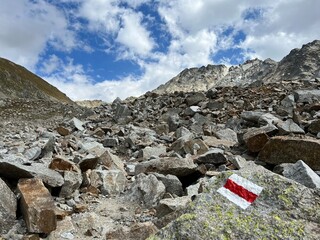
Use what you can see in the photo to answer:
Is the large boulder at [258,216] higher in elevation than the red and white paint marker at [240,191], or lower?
lower

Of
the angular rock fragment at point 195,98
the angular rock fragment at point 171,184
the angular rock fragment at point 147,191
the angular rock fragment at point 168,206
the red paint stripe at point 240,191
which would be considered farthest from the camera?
the angular rock fragment at point 195,98

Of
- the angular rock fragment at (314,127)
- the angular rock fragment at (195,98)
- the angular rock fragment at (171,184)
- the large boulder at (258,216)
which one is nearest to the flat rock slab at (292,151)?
the angular rock fragment at (314,127)

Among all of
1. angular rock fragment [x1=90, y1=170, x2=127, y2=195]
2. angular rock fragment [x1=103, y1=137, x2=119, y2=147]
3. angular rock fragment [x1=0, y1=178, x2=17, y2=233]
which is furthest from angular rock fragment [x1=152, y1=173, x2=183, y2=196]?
angular rock fragment [x1=103, y1=137, x2=119, y2=147]

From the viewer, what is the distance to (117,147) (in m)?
16.9

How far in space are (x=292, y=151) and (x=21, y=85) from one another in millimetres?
105136

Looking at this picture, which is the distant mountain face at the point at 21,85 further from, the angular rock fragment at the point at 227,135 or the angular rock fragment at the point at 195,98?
the angular rock fragment at the point at 227,135

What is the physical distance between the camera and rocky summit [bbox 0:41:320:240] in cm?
512

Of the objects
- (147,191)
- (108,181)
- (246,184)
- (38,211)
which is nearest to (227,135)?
(108,181)

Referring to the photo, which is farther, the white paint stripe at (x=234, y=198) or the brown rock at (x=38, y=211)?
the brown rock at (x=38, y=211)

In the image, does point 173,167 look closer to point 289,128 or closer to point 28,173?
point 28,173

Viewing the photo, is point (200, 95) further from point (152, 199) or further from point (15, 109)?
point (15, 109)

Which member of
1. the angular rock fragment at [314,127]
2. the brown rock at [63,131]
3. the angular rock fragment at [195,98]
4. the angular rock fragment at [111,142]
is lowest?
the angular rock fragment at [314,127]

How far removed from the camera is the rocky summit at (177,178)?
512 centimetres

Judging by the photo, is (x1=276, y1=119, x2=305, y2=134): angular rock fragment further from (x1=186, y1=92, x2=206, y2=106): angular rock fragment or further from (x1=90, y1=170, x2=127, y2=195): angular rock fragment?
(x1=186, y1=92, x2=206, y2=106): angular rock fragment
